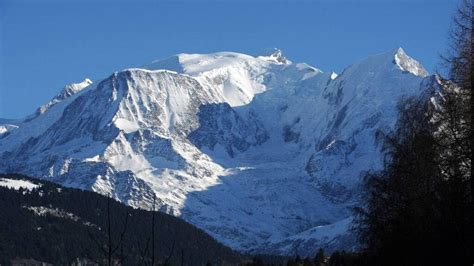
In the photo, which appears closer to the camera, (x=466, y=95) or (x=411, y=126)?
(x=466, y=95)

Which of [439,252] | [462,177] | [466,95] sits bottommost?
[439,252]

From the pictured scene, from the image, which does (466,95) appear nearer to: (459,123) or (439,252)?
(459,123)

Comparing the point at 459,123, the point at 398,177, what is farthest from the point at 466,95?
the point at 398,177

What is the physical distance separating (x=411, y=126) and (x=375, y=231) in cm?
475

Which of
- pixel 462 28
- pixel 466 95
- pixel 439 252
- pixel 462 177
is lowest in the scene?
pixel 439 252

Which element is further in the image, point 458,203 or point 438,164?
point 438,164

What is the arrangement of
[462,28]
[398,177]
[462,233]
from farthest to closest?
[398,177] → [462,28] → [462,233]

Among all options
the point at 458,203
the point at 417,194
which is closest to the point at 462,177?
the point at 458,203

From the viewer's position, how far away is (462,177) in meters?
35.3

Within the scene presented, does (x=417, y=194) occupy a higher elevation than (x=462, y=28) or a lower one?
lower

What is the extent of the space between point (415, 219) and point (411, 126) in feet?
27.2

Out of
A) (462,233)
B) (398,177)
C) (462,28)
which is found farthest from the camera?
(398,177)

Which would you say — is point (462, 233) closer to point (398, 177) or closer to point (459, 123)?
point (459, 123)

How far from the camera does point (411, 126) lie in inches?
1753
